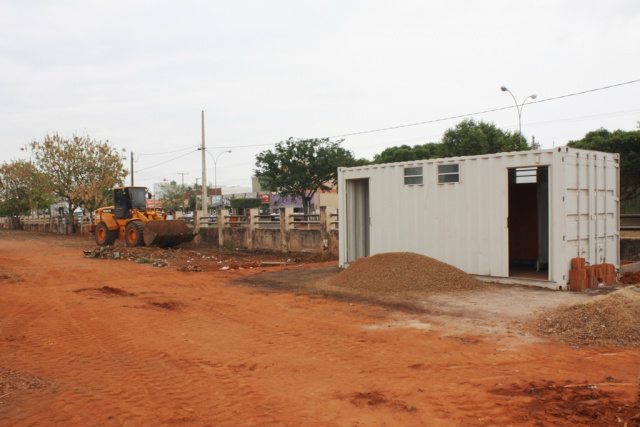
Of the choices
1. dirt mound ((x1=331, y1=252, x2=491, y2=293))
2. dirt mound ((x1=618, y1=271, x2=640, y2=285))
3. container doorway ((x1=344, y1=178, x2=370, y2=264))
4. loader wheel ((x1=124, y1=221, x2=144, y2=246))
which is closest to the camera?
dirt mound ((x1=331, y1=252, x2=491, y2=293))

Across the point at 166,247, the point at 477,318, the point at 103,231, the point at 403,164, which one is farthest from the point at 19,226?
the point at 477,318

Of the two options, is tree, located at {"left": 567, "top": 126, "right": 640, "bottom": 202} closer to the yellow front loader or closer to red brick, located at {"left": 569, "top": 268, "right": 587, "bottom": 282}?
red brick, located at {"left": 569, "top": 268, "right": 587, "bottom": 282}

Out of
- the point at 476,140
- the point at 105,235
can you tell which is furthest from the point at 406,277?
the point at 476,140

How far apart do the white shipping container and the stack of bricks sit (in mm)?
149

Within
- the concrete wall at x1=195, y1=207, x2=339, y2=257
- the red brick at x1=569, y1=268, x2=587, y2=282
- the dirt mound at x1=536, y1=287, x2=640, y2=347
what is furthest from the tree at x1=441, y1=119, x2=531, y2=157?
the dirt mound at x1=536, y1=287, x2=640, y2=347

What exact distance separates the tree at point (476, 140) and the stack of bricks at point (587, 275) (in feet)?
85.6

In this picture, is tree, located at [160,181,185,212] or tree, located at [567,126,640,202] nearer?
tree, located at [567,126,640,202]

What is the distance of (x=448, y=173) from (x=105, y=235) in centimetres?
1818

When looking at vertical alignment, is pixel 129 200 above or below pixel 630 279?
above

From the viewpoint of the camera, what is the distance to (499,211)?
1099cm

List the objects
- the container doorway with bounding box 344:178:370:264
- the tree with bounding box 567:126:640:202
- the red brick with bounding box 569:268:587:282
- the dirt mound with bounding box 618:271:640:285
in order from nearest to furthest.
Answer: the red brick with bounding box 569:268:587:282
the dirt mound with bounding box 618:271:640:285
the container doorway with bounding box 344:178:370:264
the tree with bounding box 567:126:640:202

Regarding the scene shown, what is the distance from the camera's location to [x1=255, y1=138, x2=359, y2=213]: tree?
145 ft

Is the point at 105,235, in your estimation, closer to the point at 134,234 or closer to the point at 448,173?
the point at 134,234

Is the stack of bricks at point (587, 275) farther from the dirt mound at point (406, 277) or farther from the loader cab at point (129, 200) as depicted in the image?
the loader cab at point (129, 200)
